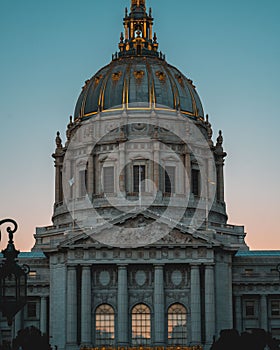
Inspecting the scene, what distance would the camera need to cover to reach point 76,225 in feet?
434

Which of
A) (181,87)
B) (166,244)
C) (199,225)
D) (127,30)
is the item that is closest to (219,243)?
(166,244)

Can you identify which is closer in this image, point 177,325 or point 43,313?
point 177,325

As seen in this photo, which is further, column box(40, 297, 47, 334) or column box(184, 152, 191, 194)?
column box(184, 152, 191, 194)

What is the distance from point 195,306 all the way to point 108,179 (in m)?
30.8

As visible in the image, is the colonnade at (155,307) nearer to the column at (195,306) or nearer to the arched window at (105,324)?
the column at (195,306)

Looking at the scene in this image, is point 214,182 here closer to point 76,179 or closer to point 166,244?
point 76,179

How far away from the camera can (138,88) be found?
14225 cm

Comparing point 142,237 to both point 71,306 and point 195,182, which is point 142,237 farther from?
point 195,182

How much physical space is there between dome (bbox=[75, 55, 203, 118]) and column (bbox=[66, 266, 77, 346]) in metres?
35.6

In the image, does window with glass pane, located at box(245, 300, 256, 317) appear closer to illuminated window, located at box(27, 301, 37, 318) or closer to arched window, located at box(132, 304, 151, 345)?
arched window, located at box(132, 304, 151, 345)

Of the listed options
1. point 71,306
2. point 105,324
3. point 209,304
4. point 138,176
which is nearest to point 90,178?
point 138,176

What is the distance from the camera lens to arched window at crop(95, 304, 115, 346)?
11100 centimetres

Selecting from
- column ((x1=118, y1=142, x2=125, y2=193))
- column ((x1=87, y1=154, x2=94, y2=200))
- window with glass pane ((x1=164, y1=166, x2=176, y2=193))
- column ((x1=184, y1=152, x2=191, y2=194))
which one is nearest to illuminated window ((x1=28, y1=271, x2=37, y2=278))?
column ((x1=87, y1=154, x2=94, y2=200))

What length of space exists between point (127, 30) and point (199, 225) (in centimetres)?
3809
